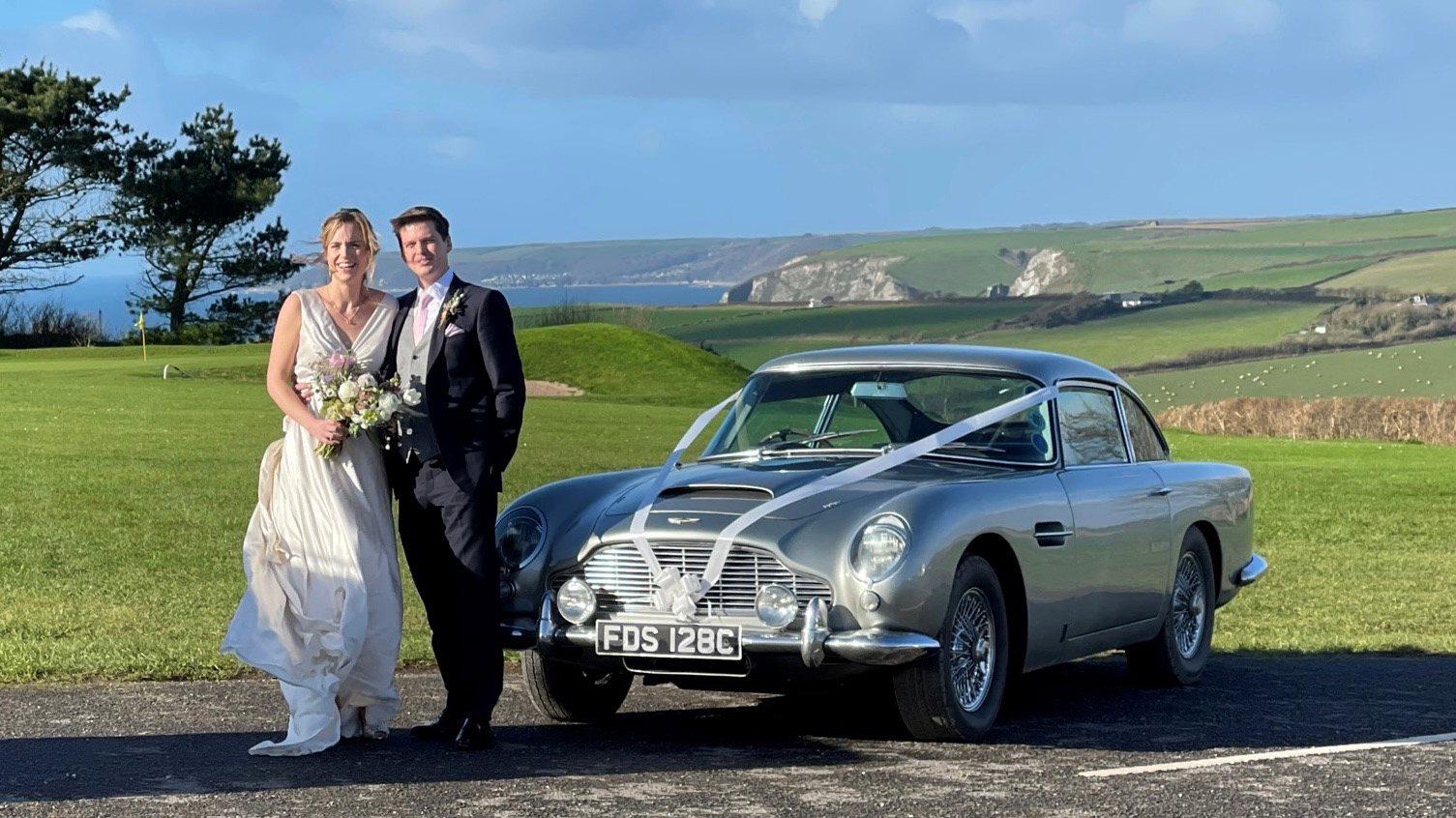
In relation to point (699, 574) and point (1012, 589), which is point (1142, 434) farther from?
point (699, 574)

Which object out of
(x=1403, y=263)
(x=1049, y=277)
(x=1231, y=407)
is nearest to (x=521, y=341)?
(x=1231, y=407)

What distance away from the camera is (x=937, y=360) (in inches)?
357

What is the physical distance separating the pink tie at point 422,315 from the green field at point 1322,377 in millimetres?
71491

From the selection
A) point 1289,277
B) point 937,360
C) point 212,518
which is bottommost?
point 212,518

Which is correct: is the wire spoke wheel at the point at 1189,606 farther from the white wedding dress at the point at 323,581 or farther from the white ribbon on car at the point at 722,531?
the white wedding dress at the point at 323,581

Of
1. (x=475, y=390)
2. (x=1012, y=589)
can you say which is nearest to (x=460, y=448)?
(x=475, y=390)

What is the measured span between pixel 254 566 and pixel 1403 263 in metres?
151

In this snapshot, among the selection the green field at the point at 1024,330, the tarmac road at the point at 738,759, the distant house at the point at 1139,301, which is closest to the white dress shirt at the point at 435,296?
the tarmac road at the point at 738,759

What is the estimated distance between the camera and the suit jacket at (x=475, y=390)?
745 cm

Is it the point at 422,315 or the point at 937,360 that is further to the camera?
the point at 937,360

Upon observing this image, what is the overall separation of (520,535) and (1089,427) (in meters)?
3.00

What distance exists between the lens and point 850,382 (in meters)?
9.05

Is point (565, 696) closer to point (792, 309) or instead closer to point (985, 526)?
point (985, 526)

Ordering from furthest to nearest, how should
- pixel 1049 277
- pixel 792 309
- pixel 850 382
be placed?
pixel 1049 277 → pixel 792 309 → pixel 850 382
